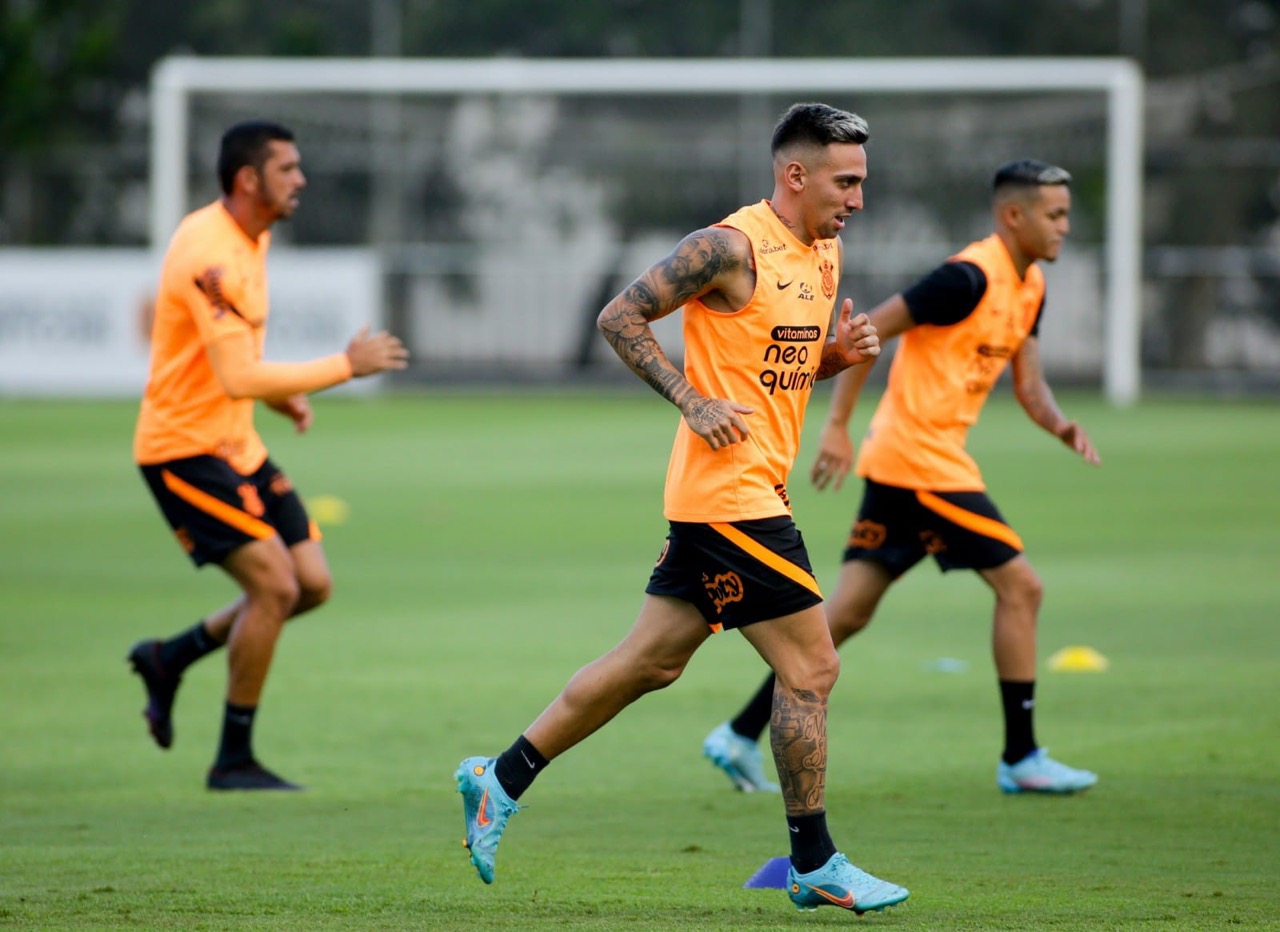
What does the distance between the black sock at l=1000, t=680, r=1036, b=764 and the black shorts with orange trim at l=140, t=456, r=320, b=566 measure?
9.53ft

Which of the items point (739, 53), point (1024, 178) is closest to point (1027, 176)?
point (1024, 178)

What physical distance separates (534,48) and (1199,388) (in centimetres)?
1577

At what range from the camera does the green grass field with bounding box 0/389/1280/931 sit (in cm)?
574

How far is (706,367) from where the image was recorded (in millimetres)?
5793

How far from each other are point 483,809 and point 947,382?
116 inches

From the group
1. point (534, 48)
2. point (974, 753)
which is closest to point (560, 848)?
point (974, 753)

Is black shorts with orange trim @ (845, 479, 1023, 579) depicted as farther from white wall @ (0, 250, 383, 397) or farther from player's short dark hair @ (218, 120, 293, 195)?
white wall @ (0, 250, 383, 397)

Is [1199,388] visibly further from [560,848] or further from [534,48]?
Result: [560,848]

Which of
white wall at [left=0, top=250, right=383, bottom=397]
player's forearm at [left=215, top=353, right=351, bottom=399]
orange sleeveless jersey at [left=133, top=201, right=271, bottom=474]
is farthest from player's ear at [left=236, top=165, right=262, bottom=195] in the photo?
white wall at [left=0, top=250, right=383, bottom=397]

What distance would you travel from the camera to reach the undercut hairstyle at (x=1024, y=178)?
26.0 feet

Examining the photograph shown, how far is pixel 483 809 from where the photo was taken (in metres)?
5.82

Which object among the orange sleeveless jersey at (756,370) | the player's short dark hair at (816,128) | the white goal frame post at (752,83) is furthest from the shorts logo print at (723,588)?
the white goal frame post at (752,83)

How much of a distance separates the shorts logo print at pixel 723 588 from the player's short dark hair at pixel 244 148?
120 inches

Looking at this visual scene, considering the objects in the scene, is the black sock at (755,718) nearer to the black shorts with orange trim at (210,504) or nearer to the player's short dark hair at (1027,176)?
the black shorts with orange trim at (210,504)
